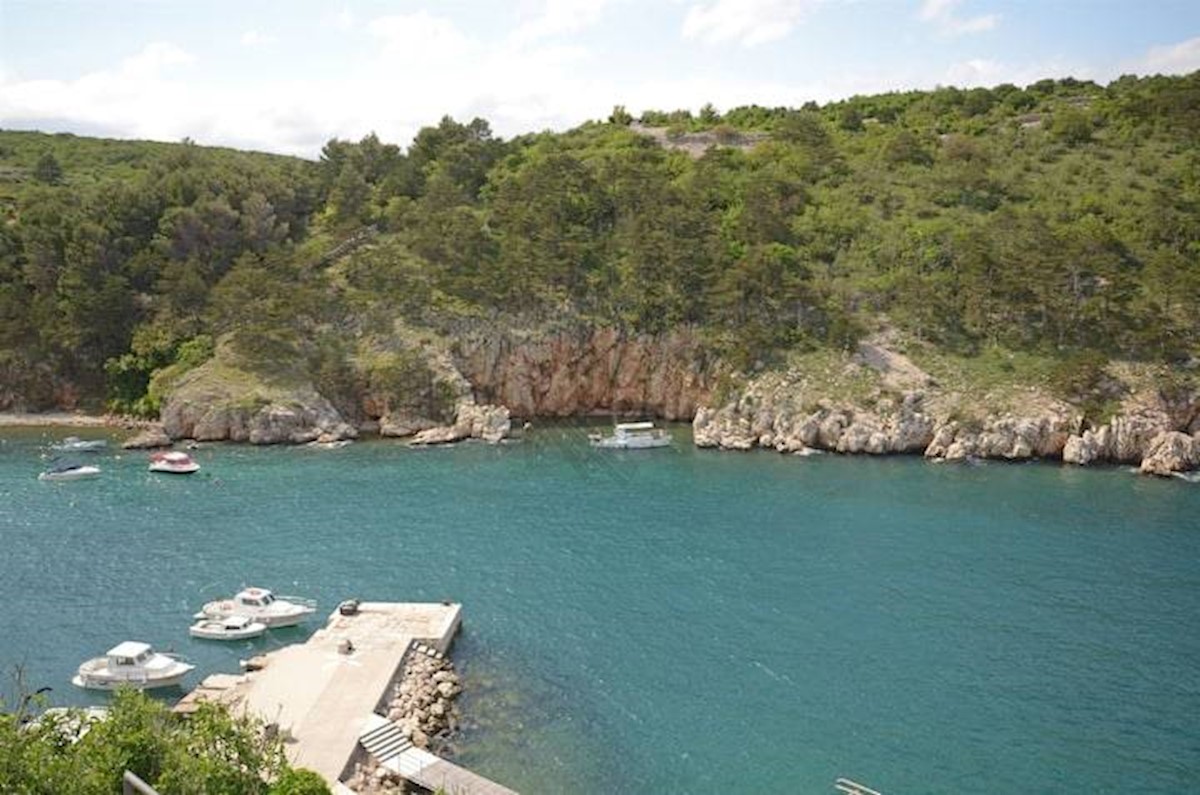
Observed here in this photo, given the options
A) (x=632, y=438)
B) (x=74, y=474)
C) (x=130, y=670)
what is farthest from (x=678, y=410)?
(x=130, y=670)

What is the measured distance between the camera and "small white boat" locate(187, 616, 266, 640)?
137 ft

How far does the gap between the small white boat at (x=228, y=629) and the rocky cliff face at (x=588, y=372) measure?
41992 millimetres

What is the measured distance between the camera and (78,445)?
7231 centimetres

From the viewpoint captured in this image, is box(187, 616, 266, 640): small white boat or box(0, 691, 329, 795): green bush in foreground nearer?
box(0, 691, 329, 795): green bush in foreground

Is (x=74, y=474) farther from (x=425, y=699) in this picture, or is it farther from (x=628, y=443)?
(x=425, y=699)

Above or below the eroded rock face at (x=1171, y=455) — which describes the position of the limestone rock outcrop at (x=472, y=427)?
below

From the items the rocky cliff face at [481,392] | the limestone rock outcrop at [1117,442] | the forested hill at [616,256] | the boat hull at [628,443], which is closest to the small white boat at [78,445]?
the rocky cliff face at [481,392]

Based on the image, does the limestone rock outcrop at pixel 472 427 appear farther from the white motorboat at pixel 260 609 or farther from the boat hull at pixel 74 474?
the white motorboat at pixel 260 609

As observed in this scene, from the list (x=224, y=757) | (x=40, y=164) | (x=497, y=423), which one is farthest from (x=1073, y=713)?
(x=40, y=164)

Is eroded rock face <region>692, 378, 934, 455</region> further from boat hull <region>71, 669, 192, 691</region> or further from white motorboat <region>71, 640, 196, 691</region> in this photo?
boat hull <region>71, 669, 192, 691</region>

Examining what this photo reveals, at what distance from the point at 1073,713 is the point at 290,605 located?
3306 centimetres

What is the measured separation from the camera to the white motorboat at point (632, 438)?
245 feet

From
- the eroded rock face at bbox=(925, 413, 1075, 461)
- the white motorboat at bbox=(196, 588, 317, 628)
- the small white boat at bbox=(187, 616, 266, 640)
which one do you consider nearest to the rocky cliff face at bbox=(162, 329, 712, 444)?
the eroded rock face at bbox=(925, 413, 1075, 461)

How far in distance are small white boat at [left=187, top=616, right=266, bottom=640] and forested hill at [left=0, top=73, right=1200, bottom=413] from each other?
3934 centimetres
